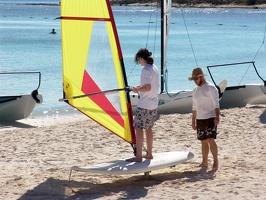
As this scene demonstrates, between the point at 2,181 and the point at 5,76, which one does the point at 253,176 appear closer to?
the point at 2,181

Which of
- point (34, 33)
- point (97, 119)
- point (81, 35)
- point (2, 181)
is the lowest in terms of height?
point (34, 33)

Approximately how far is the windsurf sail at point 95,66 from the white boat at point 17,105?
5612mm

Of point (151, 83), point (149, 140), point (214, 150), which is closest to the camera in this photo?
point (151, 83)

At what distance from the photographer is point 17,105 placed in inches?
529

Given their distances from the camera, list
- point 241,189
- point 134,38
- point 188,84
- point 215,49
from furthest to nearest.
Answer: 1. point 134,38
2. point 215,49
3. point 188,84
4. point 241,189

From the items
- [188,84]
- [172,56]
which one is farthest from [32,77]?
[172,56]

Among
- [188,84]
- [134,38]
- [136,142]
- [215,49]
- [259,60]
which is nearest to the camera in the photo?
[136,142]

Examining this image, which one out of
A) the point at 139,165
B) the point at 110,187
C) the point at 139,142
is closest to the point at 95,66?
the point at 139,142

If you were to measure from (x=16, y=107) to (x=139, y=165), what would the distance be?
6434 mm

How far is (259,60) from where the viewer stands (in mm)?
28875

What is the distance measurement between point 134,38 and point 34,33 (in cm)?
846

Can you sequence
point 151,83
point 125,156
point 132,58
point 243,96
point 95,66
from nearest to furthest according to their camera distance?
1. point 151,83
2. point 95,66
3. point 125,156
4. point 243,96
5. point 132,58

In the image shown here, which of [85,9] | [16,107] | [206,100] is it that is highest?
[85,9]

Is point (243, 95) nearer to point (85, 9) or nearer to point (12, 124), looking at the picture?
point (12, 124)
